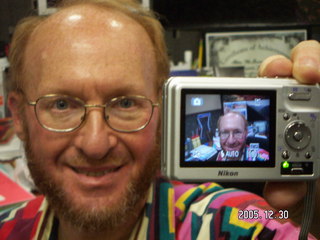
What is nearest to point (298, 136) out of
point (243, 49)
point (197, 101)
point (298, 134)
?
point (298, 134)

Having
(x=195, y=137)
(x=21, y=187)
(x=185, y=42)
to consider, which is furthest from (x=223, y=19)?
(x=21, y=187)

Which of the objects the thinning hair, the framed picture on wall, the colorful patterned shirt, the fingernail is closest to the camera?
the fingernail

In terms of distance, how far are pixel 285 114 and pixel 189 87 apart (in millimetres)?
124

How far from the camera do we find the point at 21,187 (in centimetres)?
89

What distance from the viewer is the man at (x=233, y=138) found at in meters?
0.44

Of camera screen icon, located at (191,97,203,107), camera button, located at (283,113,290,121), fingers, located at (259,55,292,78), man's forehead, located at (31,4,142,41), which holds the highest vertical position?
man's forehead, located at (31,4,142,41)

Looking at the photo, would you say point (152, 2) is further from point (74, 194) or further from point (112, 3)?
point (74, 194)

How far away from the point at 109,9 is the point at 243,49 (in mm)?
368

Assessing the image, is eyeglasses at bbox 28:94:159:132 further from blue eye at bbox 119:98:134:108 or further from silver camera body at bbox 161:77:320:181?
silver camera body at bbox 161:77:320:181

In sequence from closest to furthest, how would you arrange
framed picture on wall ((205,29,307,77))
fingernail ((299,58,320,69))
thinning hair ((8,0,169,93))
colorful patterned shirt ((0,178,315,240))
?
fingernail ((299,58,320,69))
colorful patterned shirt ((0,178,315,240))
thinning hair ((8,0,169,93))
framed picture on wall ((205,29,307,77))

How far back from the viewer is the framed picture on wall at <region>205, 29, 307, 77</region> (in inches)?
33.6

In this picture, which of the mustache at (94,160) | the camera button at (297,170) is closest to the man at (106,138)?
the mustache at (94,160)

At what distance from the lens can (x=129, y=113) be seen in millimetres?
624

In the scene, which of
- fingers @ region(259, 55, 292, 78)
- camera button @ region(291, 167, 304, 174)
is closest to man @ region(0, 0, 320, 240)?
camera button @ region(291, 167, 304, 174)
